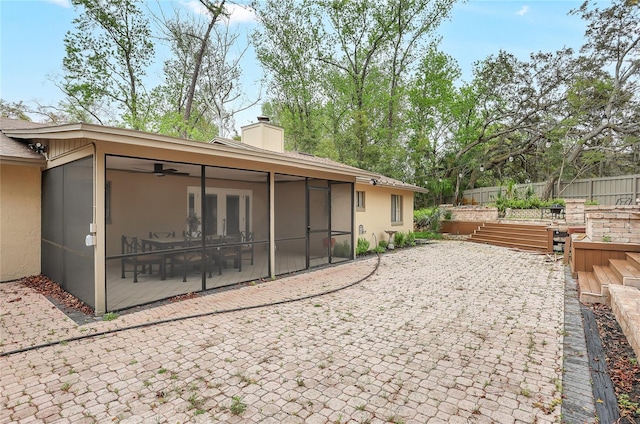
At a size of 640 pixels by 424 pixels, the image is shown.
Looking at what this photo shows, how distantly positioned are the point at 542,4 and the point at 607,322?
48.6ft

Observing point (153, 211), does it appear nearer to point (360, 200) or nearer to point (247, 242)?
point (247, 242)

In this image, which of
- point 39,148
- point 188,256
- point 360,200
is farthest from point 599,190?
point 39,148

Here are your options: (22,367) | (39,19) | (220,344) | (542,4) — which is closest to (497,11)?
(542,4)

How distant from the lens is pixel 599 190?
51.3 feet

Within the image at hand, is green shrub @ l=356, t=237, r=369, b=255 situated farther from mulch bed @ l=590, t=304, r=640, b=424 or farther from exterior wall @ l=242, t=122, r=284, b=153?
mulch bed @ l=590, t=304, r=640, b=424

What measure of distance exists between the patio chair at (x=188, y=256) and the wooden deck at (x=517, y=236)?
442 inches

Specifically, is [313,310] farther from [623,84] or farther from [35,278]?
[623,84]

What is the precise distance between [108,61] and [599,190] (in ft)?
83.3

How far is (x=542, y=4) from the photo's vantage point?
1342 centimetres

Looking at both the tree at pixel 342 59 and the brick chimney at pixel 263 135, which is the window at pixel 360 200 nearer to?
the brick chimney at pixel 263 135

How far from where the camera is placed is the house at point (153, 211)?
4.54m

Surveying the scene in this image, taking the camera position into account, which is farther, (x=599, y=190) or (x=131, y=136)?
(x=599, y=190)

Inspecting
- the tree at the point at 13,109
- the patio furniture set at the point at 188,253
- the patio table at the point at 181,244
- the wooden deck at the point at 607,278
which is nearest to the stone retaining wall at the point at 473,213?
the wooden deck at the point at 607,278

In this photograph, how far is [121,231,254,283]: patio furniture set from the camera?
5.75m
